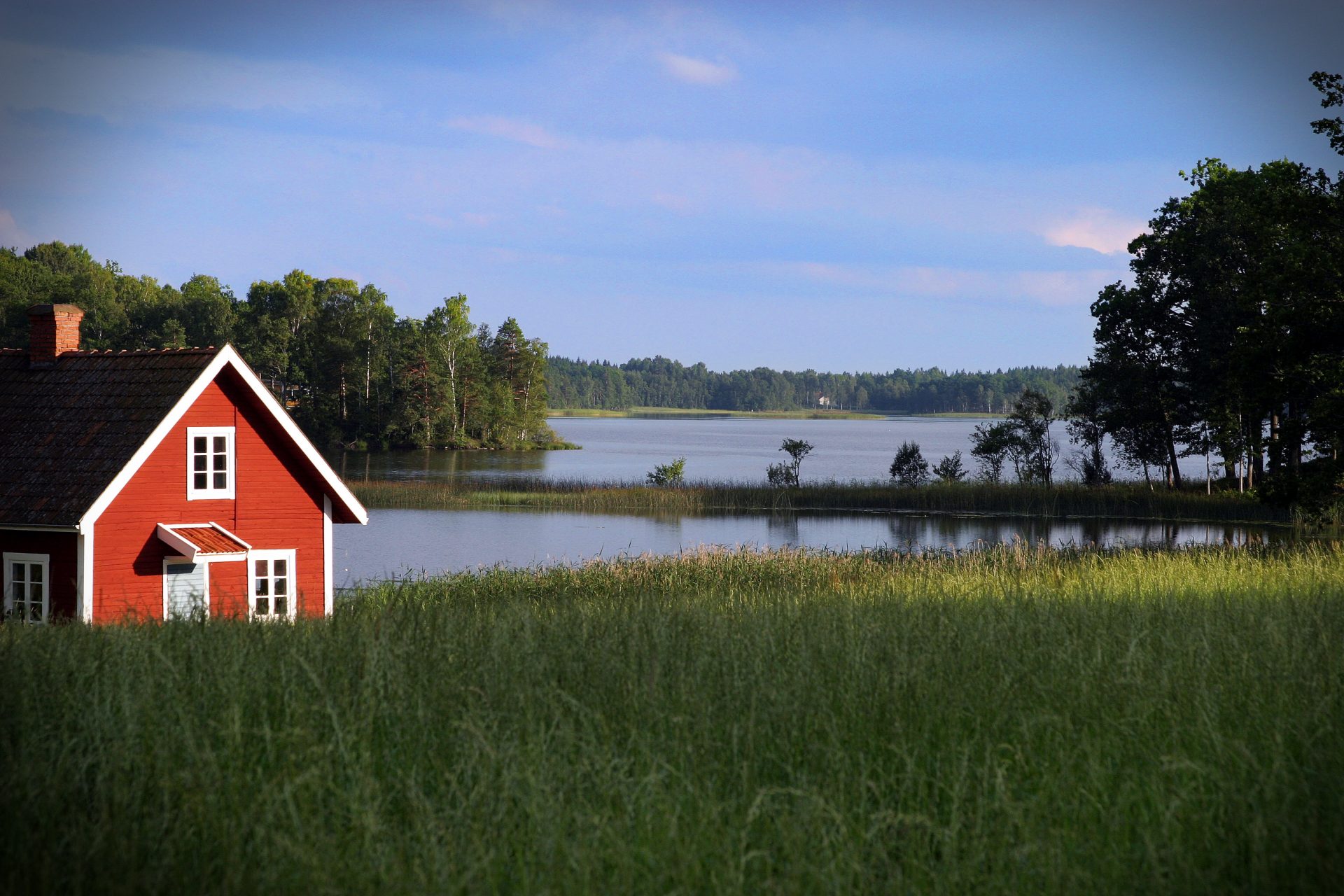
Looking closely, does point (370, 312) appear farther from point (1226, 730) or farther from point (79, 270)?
point (1226, 730)

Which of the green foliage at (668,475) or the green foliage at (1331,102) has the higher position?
the green foliage at (1331,102)

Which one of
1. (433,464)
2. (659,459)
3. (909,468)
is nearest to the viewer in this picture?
(909,468)

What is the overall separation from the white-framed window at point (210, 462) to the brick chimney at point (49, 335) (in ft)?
11.1

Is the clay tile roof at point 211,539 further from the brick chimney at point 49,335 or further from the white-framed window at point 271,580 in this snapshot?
the brick chimney at point 49,335

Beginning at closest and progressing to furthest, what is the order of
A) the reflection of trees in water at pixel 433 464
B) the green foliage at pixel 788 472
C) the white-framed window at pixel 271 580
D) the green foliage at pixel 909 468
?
the white-framed window at pixel 271 580
the green foliage at pixel 788 472
the green foliage at pixel 909 468
the reflection of trees in water at pixel 433 464

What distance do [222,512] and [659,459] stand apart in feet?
261

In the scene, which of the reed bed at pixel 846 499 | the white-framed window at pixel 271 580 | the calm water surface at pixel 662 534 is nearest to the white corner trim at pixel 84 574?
the white-framed window at pixel 271 580

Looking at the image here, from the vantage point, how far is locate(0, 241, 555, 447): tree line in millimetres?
86938

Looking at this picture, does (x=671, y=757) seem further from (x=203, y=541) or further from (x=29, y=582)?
(x=29, y=582)

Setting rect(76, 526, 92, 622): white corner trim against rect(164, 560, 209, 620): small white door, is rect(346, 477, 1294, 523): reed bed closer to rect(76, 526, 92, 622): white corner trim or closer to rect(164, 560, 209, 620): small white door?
rect(164, 560, 209, 620): small white door

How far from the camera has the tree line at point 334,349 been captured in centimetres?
8694

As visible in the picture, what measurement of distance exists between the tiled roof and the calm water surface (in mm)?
10167

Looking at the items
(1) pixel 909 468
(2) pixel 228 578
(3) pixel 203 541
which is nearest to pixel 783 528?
(1) pixel 909 468

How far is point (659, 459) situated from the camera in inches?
3777
